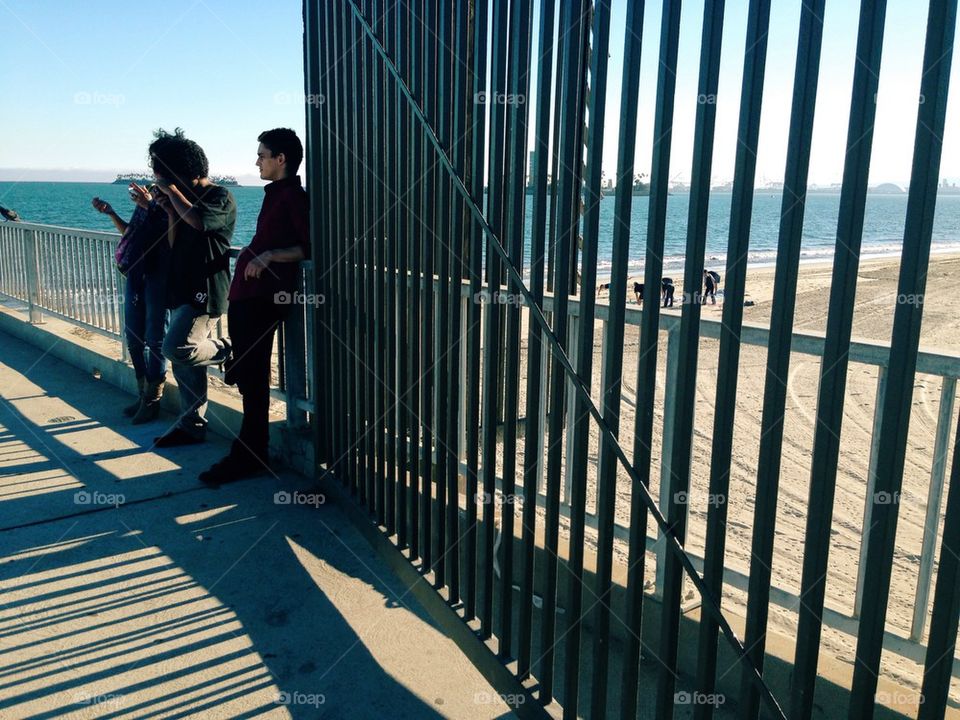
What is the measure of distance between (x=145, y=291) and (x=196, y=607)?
322 centimetres

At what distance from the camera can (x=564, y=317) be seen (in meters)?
→ 2.64

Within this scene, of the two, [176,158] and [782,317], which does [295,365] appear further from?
[782,317]

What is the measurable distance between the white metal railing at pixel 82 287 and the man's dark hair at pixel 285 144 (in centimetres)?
61

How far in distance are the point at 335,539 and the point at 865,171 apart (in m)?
3.26

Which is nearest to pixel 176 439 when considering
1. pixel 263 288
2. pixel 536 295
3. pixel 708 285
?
pixel 263 288

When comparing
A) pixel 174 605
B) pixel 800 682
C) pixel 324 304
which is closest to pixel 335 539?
pixel 174 605

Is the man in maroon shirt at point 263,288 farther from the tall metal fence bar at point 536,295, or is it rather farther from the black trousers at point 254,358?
the tall metal fence bar at point 536,295

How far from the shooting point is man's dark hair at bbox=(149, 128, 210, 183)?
5.18 metres

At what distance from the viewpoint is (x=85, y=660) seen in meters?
3.20

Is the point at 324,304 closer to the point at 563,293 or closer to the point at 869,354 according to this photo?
the point at 563,293

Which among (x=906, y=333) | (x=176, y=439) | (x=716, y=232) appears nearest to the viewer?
(x=906, y=333)

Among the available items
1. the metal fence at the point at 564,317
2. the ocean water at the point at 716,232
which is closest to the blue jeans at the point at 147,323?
the metal fence at the point at 564,317

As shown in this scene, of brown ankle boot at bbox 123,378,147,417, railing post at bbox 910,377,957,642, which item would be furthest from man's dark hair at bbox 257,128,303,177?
railing post at bbox 910,377,957,642

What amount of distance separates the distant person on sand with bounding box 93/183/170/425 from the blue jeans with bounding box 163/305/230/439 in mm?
343
